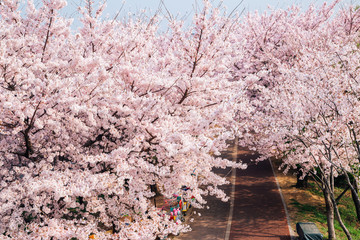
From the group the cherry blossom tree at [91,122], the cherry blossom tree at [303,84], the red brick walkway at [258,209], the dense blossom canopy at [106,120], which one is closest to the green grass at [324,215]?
the red brick walkway at [258,209]

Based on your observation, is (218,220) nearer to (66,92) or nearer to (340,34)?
(66,92)

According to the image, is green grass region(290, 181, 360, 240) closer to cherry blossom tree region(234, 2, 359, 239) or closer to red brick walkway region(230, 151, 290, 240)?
red brick walkway region(230, 151, 290, 240)

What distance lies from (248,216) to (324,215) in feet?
13.5

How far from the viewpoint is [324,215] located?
45.9ft

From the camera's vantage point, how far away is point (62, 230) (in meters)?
6.15

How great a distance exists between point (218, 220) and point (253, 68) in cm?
1204

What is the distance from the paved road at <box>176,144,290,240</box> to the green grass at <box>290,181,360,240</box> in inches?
38.6

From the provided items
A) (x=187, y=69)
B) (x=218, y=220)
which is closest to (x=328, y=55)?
(x=187, y=69)

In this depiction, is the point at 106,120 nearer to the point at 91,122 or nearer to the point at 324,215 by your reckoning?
the point at 91,122

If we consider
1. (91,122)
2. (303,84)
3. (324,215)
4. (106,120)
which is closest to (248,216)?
(324,215)

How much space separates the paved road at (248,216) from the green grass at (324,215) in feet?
3.21

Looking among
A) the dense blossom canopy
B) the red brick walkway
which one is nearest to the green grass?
the red brick walkway

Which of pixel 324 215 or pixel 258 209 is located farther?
pixel 258 209

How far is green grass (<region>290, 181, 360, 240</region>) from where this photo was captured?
12.9 m
